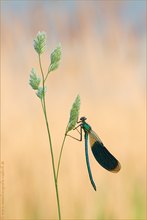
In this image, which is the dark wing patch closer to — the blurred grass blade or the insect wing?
the insect wing

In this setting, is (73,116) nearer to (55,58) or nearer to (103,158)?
(55,58)

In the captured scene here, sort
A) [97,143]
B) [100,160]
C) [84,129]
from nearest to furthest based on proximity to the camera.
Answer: [84,129]
[100,160]
[97,143]

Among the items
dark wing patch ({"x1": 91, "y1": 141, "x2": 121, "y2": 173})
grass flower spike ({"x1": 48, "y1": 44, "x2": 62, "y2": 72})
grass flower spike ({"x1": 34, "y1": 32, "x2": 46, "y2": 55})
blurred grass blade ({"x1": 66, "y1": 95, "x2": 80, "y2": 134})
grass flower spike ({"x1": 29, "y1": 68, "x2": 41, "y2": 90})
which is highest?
grass flower spike ({"x1": 34, "y1": 32, "x2": 46, "y2": 55})

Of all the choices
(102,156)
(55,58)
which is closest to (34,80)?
(55,58)

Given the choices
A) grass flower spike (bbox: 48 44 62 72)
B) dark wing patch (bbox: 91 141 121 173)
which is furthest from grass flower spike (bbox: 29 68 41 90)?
dark wing patch (bbox: 91 141 121 173)

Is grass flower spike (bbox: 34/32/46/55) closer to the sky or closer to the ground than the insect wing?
closer to the sky

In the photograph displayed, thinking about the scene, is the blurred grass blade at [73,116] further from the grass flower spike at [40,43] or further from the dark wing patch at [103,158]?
the dark wing patch at [103,158]

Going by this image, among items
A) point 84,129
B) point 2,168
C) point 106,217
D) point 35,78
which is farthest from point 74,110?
point 106,217

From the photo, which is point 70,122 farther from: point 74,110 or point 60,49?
point 60,49
